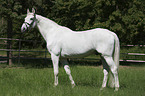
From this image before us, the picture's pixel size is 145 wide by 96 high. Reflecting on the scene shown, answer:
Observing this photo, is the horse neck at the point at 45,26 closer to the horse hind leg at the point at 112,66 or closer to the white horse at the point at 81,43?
the white horse at the point at 81,43

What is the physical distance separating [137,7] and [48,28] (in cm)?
966

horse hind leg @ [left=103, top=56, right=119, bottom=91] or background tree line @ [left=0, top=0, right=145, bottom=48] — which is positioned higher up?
background tree line @ [left=0, top=0, right=145, bottom=48]

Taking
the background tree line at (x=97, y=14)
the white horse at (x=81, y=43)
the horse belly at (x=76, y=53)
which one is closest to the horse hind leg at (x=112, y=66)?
the white horse at (x=81, y=43)

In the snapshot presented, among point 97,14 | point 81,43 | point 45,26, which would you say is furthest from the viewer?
point 97,14

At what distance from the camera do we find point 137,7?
13172mm

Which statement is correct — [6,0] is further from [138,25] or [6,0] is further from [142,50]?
[142,50]

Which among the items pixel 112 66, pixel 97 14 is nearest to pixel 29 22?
pixel 112 66

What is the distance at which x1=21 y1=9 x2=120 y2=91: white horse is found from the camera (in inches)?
190

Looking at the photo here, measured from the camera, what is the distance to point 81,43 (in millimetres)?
5035

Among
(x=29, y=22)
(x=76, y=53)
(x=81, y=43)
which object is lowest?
(x=76, y=53)

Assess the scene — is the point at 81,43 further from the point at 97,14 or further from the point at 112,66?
the point at 97,14

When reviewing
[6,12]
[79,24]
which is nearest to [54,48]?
[6,12]

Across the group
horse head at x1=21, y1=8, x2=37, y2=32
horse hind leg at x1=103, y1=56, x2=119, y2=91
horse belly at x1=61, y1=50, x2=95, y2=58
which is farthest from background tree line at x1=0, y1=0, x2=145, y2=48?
horse hind leg at x1=103, y1=56, x2=119, y2=91

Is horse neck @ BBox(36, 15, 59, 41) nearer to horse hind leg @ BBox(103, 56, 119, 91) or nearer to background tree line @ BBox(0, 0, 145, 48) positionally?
A: horse hind leg @ BBox(103, 56, 119, 91)
